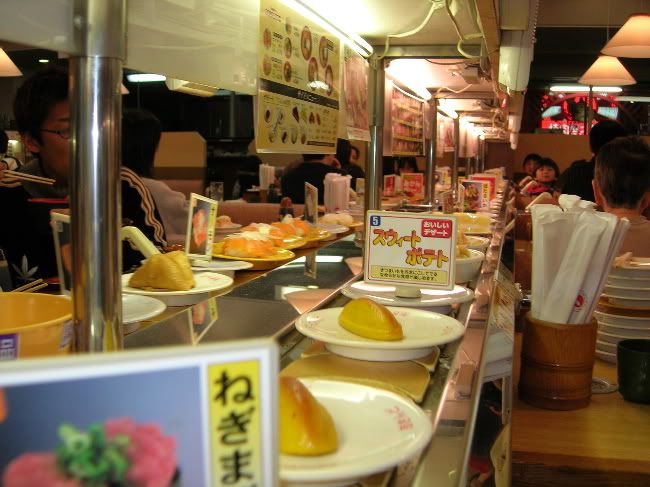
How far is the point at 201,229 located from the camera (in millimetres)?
2037

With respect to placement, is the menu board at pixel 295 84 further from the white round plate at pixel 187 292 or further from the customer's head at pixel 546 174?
the customer's head at pixel 546 174

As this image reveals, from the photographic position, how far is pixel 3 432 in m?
0.43

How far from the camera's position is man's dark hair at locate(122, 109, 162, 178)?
11.0ft

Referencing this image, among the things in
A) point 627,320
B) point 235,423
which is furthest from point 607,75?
point 235,423

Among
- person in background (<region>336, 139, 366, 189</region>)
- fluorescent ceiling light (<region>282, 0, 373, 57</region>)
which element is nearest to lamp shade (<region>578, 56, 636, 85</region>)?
person in background (<region>336, 139, 366, 189</region>)

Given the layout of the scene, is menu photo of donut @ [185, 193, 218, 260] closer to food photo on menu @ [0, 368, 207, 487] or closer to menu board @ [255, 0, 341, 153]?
menu board @ [255, 0, 341, 153]

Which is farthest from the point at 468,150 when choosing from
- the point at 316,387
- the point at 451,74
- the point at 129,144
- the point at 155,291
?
the point at 316,387

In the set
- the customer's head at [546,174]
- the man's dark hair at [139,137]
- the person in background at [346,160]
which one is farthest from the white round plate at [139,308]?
the customer's head at [546,174]

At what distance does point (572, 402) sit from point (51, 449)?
1.51 meters

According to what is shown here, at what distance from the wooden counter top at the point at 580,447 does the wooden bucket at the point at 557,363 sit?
29mm

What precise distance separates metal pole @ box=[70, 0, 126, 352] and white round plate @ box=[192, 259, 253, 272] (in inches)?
44.4

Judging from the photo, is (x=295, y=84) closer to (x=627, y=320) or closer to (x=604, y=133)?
(x=627, y=320)

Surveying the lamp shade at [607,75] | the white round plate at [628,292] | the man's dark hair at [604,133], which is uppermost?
the lamp shade at [607,75]

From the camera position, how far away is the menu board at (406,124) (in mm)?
3311
